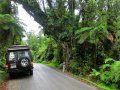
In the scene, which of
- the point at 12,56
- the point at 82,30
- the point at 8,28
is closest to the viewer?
the point at 12,56

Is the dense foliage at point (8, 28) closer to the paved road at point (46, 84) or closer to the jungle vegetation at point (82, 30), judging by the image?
the jungle vegetation at point (82, 30)

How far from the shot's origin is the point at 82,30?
70.5ft

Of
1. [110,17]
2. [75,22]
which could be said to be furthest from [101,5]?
[75,22]

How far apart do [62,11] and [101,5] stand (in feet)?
16.3

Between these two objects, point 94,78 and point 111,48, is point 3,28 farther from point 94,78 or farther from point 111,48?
point 111,48

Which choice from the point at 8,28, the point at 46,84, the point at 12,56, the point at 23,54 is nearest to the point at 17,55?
the point at 12,56

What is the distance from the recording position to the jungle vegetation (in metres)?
20.6

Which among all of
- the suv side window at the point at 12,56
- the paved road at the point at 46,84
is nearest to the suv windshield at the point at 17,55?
the suv side window at the point at 12,56

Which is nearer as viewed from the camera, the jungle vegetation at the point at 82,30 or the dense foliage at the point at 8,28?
the dense foliage at the point at 8,28

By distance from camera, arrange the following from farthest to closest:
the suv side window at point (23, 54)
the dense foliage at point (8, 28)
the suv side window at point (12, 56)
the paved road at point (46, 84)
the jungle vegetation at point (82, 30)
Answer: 1. the jungle vegetation at point (82, 30)
2. the dense foliage at point (8, 28)
3. the suv side window at point (23, 54)
4. the suv side window at point (12, 56)
5. the paved road at point (46, 84)

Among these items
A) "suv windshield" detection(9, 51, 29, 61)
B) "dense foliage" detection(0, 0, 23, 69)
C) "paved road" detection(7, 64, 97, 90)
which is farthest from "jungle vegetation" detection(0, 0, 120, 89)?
"paved road" detection(7, 64, 97, 90)

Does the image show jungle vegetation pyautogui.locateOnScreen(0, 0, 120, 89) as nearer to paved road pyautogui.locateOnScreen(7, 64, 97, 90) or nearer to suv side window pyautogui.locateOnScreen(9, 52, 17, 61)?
suv side window pyautogui.locateOnScreen(9, 52, 17, 61)

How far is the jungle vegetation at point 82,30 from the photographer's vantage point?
20.6m

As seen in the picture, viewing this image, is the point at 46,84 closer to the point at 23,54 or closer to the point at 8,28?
the point at 23,54
